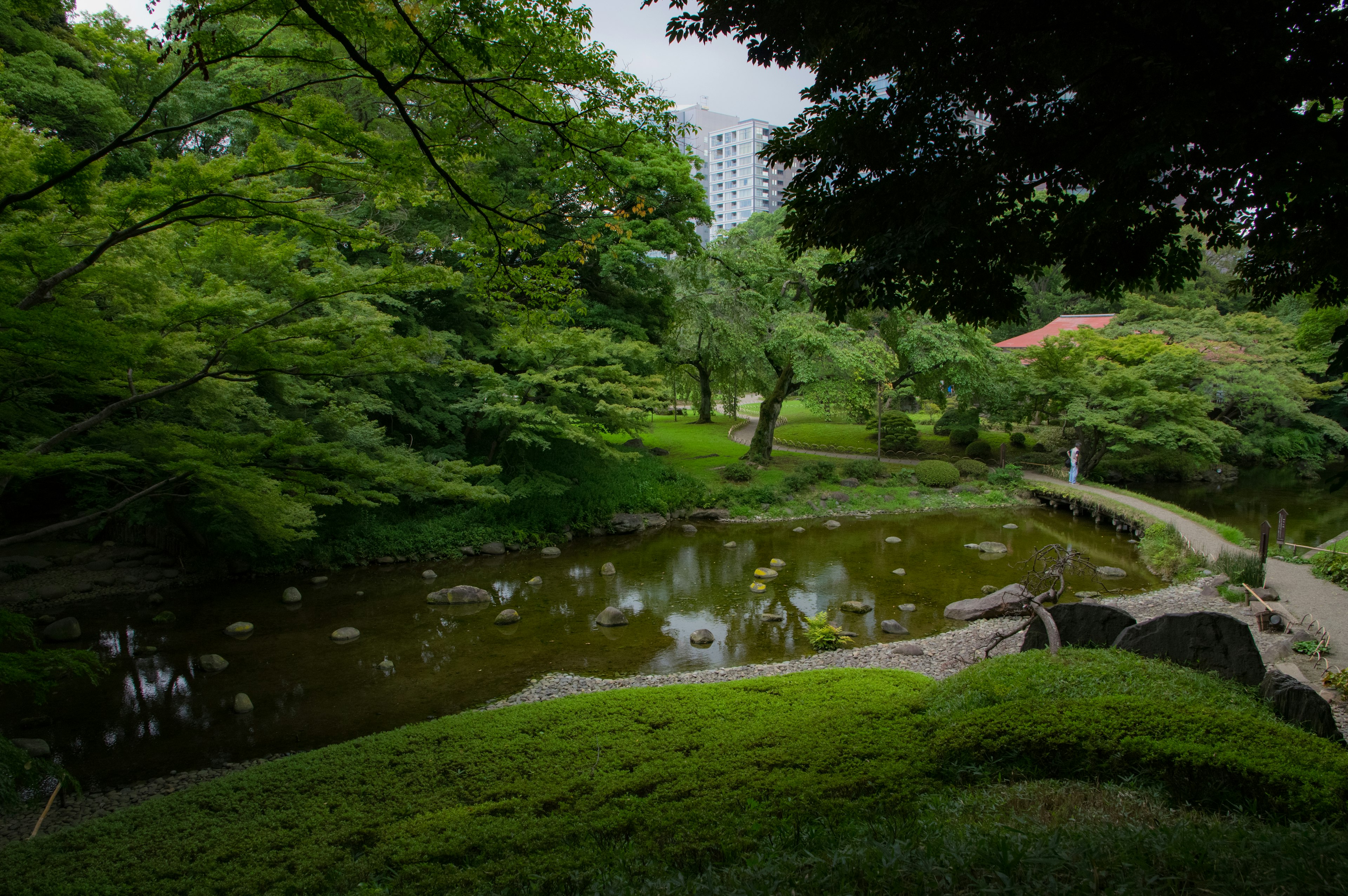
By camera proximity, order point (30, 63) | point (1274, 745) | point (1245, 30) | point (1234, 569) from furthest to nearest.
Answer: point (30, 63), point (1234, 569), point (1274, 745), point (1245, 30)

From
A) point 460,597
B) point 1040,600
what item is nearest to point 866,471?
point 460,597

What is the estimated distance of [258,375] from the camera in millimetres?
7848

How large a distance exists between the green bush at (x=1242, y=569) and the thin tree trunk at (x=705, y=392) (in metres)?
14.7

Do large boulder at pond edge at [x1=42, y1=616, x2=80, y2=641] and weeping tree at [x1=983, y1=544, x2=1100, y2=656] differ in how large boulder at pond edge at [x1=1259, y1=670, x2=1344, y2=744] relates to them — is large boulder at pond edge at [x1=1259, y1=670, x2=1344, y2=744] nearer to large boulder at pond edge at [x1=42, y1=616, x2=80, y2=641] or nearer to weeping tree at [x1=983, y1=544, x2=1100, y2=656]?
weeping tree at [x1=983, y1=544, x2=1100, y2=656]

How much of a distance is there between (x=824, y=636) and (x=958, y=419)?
18585mm

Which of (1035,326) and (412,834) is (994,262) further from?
(1035,326)

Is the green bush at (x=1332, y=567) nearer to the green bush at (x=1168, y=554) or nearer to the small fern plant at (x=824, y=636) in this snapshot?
the green bush at (x=1168, y=554)

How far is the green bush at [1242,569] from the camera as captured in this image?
1053 cm

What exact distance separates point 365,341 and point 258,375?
1.34 meters

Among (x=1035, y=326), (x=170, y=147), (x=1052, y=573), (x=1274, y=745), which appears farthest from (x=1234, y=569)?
(x=1035, y=326)

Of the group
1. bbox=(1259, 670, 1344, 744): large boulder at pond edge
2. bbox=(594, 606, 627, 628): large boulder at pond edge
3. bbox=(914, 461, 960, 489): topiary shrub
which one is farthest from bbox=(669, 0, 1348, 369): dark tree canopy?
bbox=(914, 461, 960, 489): topiary shrub

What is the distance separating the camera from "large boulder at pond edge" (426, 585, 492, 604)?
39.5 feet

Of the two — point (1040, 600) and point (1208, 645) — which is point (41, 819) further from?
point (1208, 645)

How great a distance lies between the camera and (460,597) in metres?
12.1
